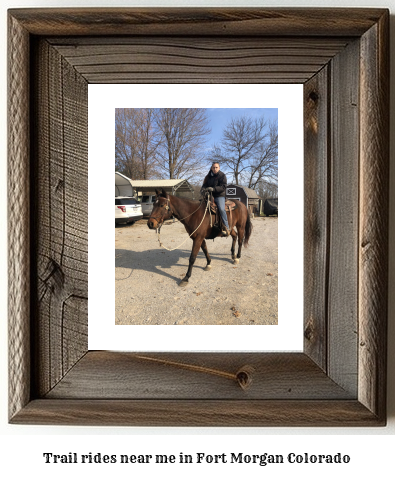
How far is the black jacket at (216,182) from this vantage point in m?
0.58

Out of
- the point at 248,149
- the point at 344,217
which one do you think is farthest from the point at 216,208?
the point at 344,217

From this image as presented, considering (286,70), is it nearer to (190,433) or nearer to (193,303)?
(193,303)

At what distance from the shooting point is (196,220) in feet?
1.94

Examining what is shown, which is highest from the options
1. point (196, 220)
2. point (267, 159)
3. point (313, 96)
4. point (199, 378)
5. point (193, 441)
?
point (313, 96)

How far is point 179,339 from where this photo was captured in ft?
1.94

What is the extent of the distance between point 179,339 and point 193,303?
7cm

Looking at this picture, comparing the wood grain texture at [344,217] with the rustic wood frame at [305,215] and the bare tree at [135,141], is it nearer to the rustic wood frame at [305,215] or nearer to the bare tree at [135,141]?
the rustic wood frame at [305,215]

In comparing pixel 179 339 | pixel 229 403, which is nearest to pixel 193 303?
pixel 179 339

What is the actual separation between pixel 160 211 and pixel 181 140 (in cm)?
12

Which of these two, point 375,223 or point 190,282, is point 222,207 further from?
point 375,223

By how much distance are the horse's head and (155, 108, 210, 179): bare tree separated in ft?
0.11

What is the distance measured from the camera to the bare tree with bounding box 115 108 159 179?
0.58 metres

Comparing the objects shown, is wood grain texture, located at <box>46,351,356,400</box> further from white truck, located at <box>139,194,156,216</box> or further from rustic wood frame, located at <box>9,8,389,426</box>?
white truck, located at <box>139,194,156,216</box>

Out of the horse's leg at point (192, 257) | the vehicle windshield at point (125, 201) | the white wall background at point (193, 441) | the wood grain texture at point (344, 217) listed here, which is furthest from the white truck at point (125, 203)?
the wood grain texture at point (344, 217)
